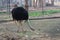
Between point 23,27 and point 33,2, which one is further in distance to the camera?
point 33,2

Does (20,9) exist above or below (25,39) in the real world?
above

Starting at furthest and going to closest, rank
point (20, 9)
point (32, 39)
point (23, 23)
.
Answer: point (23, 23) → point (20, 9) → point (32, 39)

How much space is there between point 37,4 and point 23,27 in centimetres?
1949

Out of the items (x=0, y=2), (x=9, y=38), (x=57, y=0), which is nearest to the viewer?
(x=9, y=38)

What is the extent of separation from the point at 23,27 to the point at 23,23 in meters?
0.17

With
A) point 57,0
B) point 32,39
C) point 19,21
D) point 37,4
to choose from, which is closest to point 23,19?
point 19,21

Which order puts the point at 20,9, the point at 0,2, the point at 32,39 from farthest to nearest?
the point at 0,2 < the point at 20,9 < the point at 32,39

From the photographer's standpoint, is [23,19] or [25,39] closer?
[25,39]

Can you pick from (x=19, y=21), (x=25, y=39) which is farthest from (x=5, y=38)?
(x=19, y=21)

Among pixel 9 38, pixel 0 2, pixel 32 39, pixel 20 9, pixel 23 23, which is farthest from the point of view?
pixel 0 2

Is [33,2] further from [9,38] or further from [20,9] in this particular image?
[9,38]

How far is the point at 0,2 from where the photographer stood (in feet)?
92.5

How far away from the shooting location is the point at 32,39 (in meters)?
7.08

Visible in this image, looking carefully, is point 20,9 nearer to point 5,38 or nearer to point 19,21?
point 19,21
